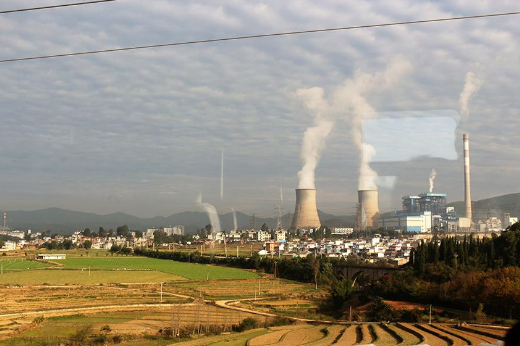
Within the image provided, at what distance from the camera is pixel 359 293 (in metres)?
20.1

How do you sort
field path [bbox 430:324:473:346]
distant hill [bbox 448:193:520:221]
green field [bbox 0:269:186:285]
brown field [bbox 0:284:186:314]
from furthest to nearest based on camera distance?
distant hill [bbox 448:193:520:221], green field [bbox 0:269:186:285], brown field [bbox 0:284:186:314], field path [bbox 430:324:473:346]

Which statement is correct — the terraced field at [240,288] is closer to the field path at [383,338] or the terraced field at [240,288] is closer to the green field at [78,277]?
the green field at [78,277]

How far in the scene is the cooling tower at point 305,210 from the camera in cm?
4597

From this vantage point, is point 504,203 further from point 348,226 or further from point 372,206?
point 372,206

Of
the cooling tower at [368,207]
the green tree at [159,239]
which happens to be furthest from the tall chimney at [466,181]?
the green tree at [159,239]

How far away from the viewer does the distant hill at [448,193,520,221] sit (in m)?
60.5

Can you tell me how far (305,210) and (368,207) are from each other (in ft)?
21.1

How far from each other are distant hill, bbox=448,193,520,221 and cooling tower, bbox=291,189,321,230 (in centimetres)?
1797

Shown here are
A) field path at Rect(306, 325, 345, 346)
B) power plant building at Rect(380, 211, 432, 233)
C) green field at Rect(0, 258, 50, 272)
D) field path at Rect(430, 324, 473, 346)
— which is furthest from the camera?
power plant building at Rect(380, 211, 432, 233)


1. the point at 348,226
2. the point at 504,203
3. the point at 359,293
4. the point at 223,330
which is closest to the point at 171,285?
the point at 359,293

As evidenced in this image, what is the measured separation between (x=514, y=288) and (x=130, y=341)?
9483mm

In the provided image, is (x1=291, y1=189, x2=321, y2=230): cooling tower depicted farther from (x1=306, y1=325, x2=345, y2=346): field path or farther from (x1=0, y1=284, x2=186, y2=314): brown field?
(x1=306, y1=325, x2=345, y2=346): field path

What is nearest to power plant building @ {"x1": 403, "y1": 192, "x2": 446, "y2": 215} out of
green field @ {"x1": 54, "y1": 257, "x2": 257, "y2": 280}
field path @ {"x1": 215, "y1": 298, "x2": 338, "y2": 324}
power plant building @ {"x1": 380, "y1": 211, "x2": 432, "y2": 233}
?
power plant building @ {"x1": 380, "y1": 211, "x2": 432, "y2": 233}

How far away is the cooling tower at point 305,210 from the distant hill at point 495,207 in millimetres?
17973
